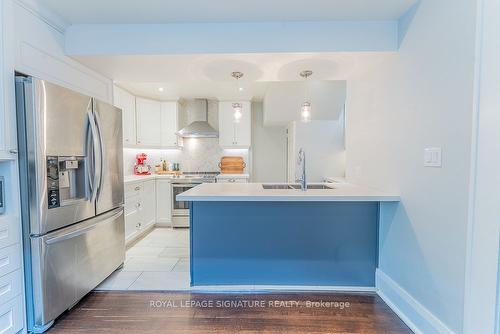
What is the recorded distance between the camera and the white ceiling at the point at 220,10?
1.76 meters

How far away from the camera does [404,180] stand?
1894 mm

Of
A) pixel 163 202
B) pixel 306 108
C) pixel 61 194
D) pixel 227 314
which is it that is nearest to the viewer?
pixel 61 194

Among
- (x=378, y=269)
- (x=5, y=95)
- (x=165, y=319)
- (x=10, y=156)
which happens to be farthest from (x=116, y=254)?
(x=378, y=269)

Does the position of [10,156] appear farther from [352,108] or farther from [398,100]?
[352,108]

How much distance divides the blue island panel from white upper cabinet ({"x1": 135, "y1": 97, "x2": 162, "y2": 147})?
275 cm

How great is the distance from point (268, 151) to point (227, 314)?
395 centimetres

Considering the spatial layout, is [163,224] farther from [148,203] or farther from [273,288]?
[273,288]

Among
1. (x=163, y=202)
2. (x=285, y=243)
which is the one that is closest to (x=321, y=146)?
(x=285, y=243)

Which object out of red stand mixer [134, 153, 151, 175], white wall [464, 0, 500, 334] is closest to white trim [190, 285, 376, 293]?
white wall [464, 0, 500, 334]

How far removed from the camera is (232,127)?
194 inches

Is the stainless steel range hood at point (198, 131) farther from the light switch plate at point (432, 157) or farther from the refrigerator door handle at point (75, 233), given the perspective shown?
the light switch plate at point (432, 157)

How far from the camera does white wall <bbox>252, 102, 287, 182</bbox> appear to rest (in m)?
5.48

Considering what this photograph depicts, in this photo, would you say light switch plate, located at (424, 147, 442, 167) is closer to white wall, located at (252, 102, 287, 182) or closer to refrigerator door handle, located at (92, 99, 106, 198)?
refrigerator door handle, located at (92, 99, 106, 198)

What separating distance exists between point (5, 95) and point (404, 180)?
9.10ft
